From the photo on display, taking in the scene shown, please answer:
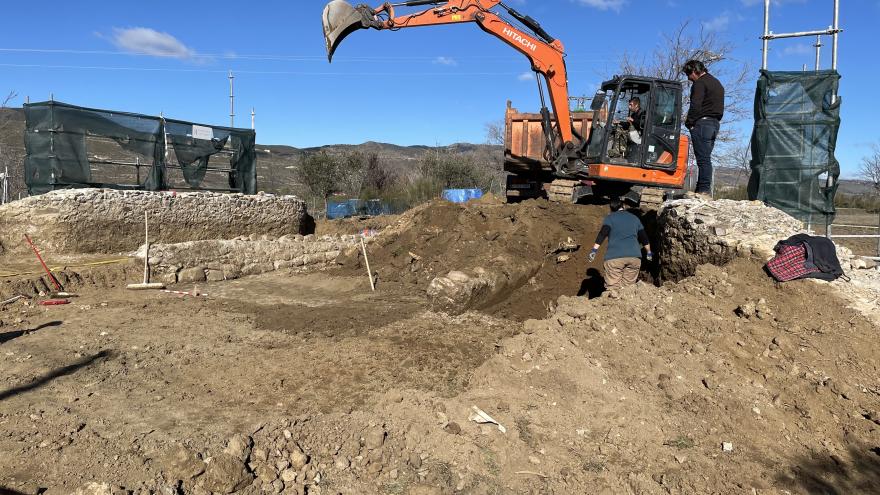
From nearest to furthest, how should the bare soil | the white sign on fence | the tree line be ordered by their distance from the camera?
the bare soil → the white sign on fence → the tree line

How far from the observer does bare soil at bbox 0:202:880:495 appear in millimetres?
3533

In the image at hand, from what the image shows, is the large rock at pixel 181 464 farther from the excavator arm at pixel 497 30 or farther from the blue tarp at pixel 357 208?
the blue tarp at pixel 357 208

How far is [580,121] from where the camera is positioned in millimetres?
11391

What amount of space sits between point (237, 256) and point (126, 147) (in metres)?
3.82

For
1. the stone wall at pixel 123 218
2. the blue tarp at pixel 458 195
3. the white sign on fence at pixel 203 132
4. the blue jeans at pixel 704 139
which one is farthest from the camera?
the blue tarp at pixel 458 195

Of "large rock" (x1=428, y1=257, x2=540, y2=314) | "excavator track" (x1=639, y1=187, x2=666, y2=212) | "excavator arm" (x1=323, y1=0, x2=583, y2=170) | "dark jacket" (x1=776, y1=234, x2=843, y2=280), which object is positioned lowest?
"large rock" (x1=428, y1=257, x2=540, y2=314)

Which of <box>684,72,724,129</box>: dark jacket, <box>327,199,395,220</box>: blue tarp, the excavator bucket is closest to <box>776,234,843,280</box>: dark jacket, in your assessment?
<box>684,72,724,129</box>: dark jacket

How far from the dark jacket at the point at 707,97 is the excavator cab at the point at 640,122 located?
1.60ft

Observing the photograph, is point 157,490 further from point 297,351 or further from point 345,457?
point 297,351

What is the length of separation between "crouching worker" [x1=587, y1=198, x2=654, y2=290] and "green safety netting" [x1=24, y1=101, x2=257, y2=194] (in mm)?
9559

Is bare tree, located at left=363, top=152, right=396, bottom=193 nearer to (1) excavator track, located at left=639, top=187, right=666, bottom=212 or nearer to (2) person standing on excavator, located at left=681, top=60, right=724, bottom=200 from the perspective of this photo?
(1) excavator track, located at left=639, top=187, right=666, bottom=212

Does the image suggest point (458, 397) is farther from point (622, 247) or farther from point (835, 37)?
point (835, 37)

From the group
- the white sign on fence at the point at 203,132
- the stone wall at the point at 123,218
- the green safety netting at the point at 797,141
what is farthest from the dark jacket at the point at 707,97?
the white sign on fence at the point at 203,132

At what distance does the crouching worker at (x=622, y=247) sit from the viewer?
7.04 metres
